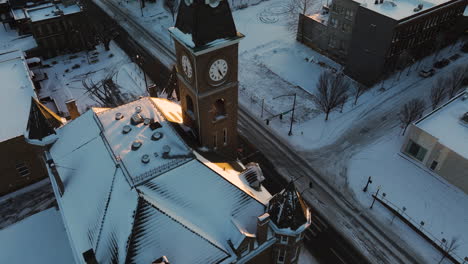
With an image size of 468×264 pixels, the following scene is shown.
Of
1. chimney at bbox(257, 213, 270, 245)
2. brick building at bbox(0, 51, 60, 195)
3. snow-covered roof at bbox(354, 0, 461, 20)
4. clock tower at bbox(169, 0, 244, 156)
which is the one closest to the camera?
chimney at bbox(257, 213, 270, 245)

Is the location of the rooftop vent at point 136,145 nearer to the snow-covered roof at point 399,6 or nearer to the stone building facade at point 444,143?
the stone building facade at point 444,143

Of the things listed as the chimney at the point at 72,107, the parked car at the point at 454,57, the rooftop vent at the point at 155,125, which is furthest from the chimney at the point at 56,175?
the parked car at the point at 454,57

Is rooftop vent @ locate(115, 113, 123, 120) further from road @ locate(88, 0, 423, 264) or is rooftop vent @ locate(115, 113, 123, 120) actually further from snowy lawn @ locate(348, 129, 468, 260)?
snowy lawn @ locate(348, 129, 468, 260)

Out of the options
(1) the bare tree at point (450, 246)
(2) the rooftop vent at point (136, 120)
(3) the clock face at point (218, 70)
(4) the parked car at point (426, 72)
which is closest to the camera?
(3) the clock face at point (218, 70)

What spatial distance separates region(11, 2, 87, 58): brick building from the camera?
7288 centimetres

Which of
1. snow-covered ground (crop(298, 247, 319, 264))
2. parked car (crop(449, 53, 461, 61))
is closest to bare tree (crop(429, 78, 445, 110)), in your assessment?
parked car (crop(449, 53, 461, 61))

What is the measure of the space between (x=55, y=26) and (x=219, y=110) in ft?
181

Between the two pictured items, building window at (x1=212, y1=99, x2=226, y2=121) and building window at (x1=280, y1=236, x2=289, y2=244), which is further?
building window at (x1=212, y1=99, x2=226, y2=121)

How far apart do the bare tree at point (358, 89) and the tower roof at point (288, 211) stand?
3771 cm

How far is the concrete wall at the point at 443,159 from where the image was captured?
47.2 metres

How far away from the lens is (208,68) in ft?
106

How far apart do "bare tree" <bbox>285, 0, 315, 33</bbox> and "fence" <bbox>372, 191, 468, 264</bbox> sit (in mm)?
52078

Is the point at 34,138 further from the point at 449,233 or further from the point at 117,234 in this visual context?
the point at 449,233

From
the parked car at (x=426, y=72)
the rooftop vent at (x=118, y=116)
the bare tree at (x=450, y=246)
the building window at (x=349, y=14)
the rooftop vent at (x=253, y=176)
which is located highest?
the rooftop vent at (x=118, y=116)
